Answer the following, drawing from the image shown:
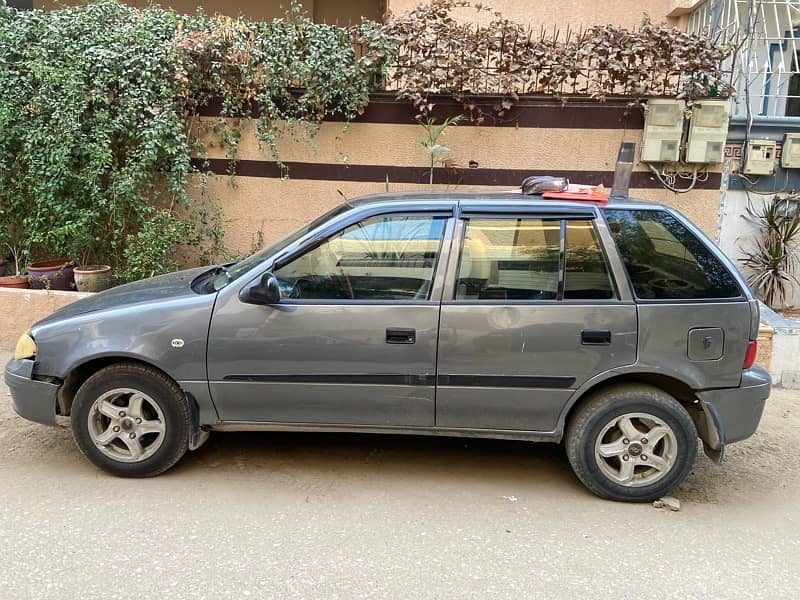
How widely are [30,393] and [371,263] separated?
2.15 m

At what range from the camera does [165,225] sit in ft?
23.0

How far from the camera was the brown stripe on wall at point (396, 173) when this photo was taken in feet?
23.5

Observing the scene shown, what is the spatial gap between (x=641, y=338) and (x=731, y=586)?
1.28m

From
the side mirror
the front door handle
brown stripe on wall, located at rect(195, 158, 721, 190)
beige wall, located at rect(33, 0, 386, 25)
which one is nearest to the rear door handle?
the front door handle

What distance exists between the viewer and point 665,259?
3.86 metres

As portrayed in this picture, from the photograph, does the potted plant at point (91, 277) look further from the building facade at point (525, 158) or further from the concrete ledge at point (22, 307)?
the building facade at point (525, 158)

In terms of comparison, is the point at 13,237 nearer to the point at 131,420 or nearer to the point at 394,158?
the point at 394,158

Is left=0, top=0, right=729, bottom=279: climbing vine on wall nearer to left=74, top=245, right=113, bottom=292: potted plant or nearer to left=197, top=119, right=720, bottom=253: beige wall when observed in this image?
left=74, top=245, right=113, bottom=292: potted plant

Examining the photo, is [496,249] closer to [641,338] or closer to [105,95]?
[641,338]

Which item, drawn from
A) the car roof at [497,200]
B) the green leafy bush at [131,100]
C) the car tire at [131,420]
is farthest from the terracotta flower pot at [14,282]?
the car roof at [497,200]

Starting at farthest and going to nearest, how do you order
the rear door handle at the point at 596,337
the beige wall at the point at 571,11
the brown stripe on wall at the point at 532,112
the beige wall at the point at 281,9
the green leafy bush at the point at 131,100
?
the beige wall at the point at 281,9 < the beige wall at the point at 571,11 < the brown stripe on wall at the point at 532,112 < the green leafy bush at the point at 131,100 < the rear door handle at the point at 596,337

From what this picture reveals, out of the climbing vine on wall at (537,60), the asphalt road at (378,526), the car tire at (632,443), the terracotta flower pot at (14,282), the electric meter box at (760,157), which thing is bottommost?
the asphalt road at (378,526)

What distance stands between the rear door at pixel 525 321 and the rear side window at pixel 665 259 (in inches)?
5.5

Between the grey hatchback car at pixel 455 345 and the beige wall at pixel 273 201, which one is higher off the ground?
the beige wall at pixel 273 201
